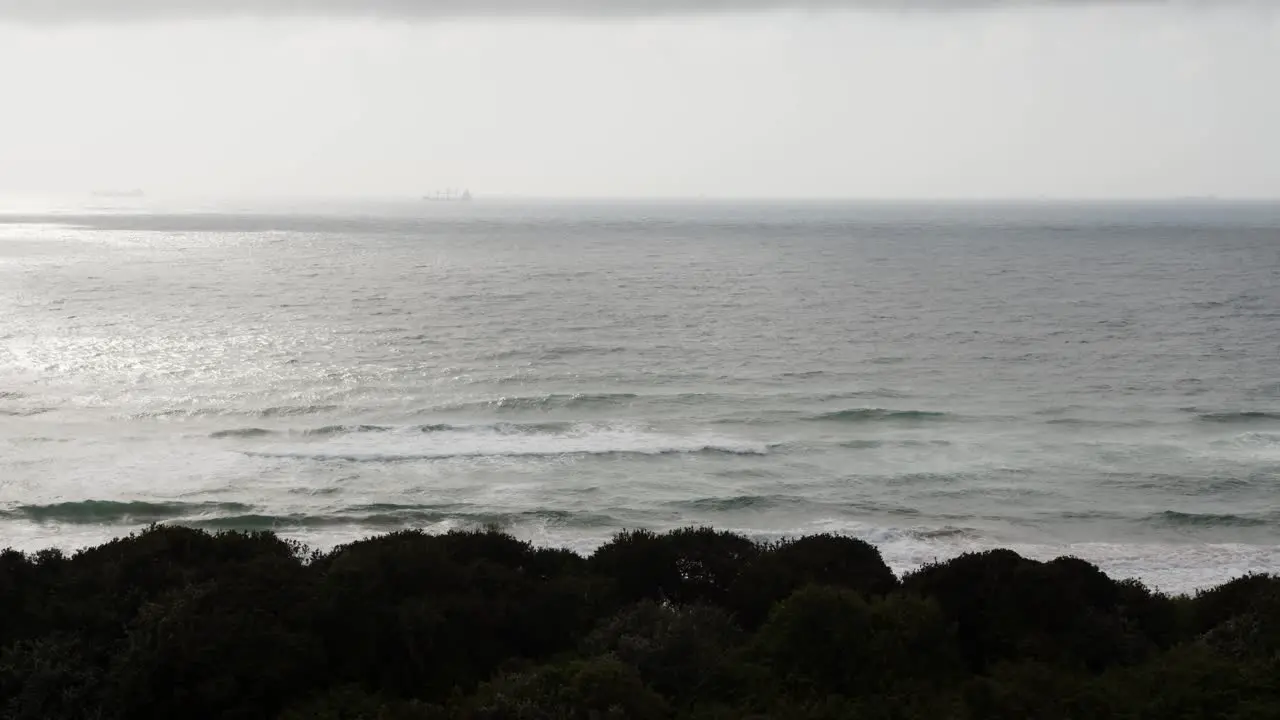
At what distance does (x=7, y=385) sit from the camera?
43219 millimetres

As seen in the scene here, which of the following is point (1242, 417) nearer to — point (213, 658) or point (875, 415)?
point (875, 415)

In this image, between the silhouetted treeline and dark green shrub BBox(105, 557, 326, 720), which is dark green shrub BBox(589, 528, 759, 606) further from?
dark green shrub BBox(105, 557, 326, 720)

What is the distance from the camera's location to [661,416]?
37.8 meters

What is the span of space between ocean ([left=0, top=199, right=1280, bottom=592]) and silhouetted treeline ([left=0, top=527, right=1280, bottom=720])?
9.05 meters

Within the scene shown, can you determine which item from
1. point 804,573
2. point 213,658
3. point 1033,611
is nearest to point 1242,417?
point 1033,611

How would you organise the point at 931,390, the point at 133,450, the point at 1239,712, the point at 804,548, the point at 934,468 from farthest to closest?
the point at 931,390
the point at 133,450
the point at 934,468
the point at 804,548
the point at 1239,712

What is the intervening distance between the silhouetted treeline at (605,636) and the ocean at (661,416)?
9.05 metres

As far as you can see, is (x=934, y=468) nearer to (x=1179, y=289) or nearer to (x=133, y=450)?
(x=133, y=450)

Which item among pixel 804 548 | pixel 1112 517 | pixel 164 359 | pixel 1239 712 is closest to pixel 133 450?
pixel 164 359

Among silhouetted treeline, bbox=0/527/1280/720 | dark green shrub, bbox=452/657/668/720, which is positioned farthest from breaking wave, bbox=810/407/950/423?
dark green shrub, bbox=452/657/668/720

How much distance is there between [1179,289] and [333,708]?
8652 centimetres

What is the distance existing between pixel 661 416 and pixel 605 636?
79.5 feet

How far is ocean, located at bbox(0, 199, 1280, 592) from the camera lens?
27109 mm

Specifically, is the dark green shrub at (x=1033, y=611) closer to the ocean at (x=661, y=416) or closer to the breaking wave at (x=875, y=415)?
the ocean at (x=661, y=416)
